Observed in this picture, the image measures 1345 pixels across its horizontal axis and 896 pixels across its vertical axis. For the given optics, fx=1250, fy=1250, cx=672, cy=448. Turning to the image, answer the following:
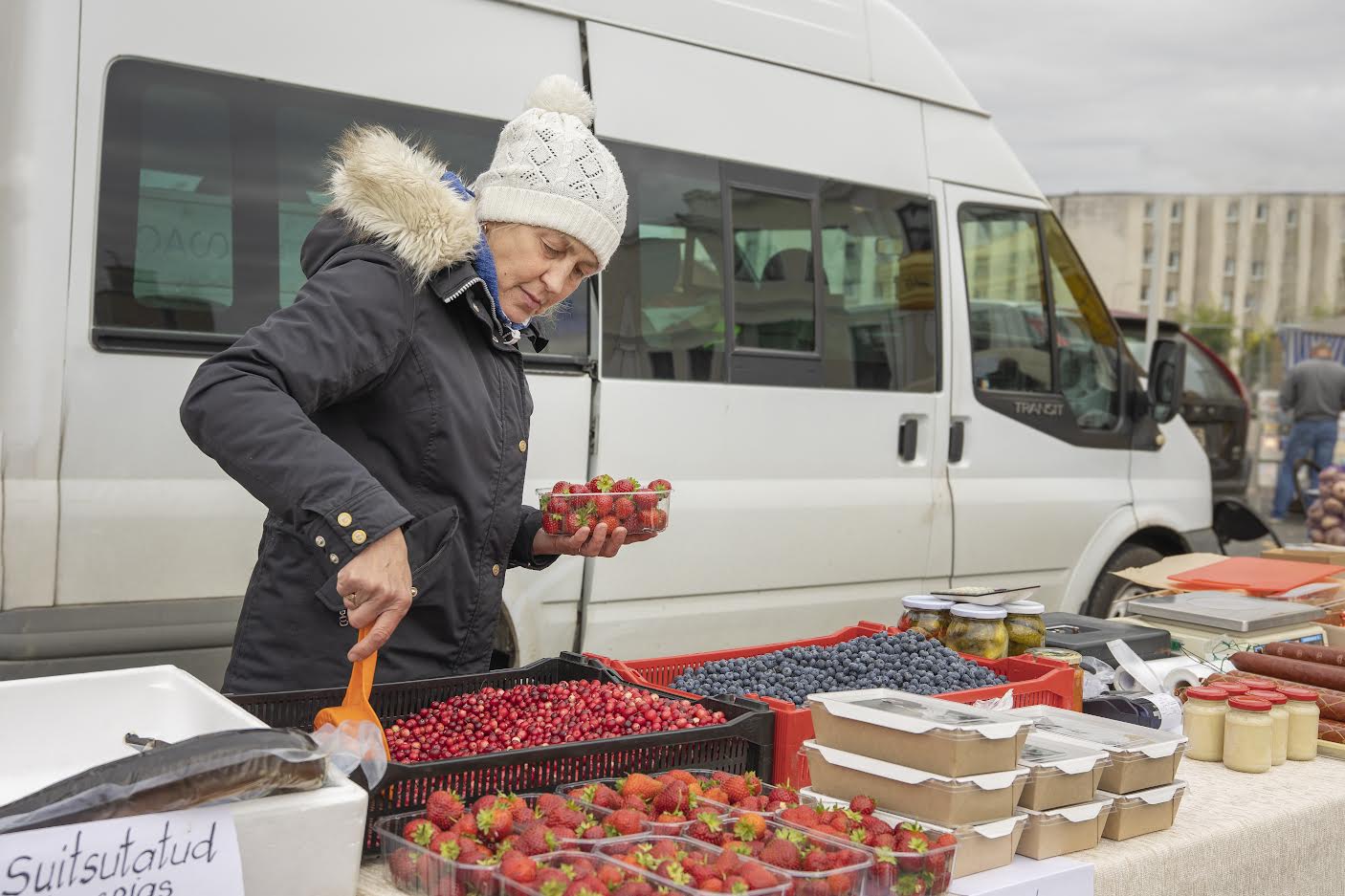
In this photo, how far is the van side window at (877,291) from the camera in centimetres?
478

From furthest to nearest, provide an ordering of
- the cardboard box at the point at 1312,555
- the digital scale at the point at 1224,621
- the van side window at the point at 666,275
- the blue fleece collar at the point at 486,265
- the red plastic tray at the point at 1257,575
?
the cardboard box at the point at 1312,555
the van side window at the point at 666,275
the red plastic tray at the point at 1257,575
the digital scale at the point at 1224,621
the blue fleece collar at the point at 486,265

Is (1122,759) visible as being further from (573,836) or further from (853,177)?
(853,177)

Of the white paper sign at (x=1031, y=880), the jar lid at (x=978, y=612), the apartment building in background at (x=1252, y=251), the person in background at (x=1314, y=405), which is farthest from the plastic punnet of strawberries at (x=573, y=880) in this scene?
the apartment building in background at (x=1252, y=251)

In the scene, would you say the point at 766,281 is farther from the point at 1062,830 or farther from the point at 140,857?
the point at 140,857

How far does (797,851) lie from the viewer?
5.27 ft

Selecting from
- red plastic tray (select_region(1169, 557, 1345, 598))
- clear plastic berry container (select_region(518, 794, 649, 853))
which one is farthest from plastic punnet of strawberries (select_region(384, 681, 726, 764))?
red plastic tray (select_region(1169, 557, 1345, 598))

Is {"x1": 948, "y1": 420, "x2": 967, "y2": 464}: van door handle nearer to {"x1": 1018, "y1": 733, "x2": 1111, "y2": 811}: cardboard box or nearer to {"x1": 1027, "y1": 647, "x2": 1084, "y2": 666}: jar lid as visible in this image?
{"x1": 1027, "y1": 647, "x2": 1084, "y2": 666}: jar lid

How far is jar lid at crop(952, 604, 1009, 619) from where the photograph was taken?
2877mm

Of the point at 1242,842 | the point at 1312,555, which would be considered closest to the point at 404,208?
the point at 1242,842

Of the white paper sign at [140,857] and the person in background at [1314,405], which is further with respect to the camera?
the person in background at [1314,405]

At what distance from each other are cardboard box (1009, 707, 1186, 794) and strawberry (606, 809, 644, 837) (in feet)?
2.46

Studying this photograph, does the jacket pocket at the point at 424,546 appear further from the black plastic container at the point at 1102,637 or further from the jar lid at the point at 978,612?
the black plastic container at the point at 1102,637

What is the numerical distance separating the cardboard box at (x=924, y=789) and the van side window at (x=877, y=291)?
9.45 ft

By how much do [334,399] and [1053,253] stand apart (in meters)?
4.28
